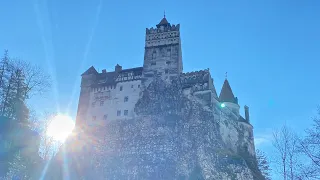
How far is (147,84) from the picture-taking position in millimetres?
55844

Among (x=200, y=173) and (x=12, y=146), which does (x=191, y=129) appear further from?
(x=12, y=146)

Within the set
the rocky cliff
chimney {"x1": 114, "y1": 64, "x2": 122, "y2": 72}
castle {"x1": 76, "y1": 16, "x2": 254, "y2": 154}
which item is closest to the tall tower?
castle {"x1": 76, "y1": 16, "x2": 254, "y2": 154}

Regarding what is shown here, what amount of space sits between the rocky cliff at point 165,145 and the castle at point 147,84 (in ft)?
4.03

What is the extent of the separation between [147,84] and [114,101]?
6.31 m

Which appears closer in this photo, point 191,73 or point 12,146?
point 12,146

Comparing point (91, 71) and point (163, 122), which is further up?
point (91, 71)

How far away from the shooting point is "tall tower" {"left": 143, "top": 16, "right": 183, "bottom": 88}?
56312 mm

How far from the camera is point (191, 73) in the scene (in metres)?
55.0

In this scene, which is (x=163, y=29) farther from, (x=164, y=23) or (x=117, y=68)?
(x=117, y=68)

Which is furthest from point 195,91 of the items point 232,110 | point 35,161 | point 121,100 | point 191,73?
point 35,161

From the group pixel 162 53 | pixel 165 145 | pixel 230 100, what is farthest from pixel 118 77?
pixel 230 100

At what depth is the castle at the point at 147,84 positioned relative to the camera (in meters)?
54.6

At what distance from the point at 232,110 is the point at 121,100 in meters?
18.7

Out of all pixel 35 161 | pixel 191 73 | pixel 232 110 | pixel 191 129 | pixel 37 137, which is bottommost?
pixel 35 161
